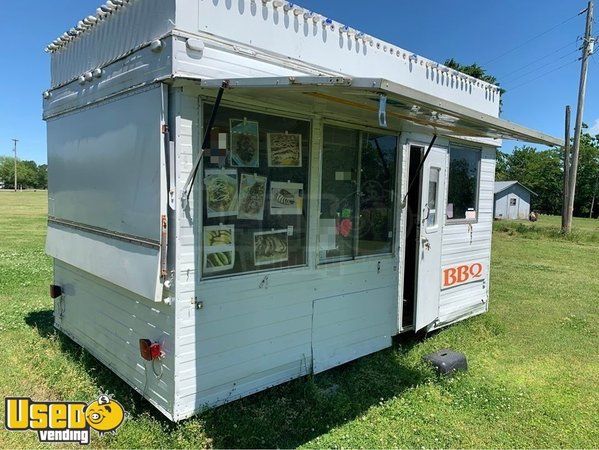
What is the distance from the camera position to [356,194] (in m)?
3.97

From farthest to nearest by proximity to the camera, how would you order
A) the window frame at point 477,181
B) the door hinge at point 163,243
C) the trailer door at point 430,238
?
the window frame at point 477,181
the trailer door at point 430,238
the door hinge at point 163,243

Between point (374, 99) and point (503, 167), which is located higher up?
point (503, 167)

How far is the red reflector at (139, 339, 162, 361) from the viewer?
9.49 feet

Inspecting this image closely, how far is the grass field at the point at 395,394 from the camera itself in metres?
3.00

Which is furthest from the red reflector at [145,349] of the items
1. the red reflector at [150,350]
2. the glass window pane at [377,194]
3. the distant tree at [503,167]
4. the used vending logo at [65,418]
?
the distant tree at [503,167]

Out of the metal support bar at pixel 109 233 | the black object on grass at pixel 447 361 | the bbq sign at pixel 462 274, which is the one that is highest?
the metal support bar at pixel 109 233

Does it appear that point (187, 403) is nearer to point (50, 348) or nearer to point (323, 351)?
point (323, 351)

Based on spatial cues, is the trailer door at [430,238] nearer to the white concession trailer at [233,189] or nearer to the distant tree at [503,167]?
the white concession trailer at [233,189]

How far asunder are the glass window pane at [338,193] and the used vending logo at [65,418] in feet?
6.43

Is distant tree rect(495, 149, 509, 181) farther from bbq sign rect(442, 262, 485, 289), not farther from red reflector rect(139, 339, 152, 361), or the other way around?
red reflector rect(139, 339, 152, 361)

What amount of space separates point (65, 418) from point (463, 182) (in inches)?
184

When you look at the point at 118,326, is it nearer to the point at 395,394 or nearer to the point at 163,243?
the point at 163,243

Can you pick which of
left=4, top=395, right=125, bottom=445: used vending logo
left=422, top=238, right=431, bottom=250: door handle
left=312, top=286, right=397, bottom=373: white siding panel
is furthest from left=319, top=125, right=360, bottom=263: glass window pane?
left=4, top=395, right=125, bottom=445: used vending logo

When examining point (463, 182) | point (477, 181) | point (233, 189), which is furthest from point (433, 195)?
point (233, 189)
